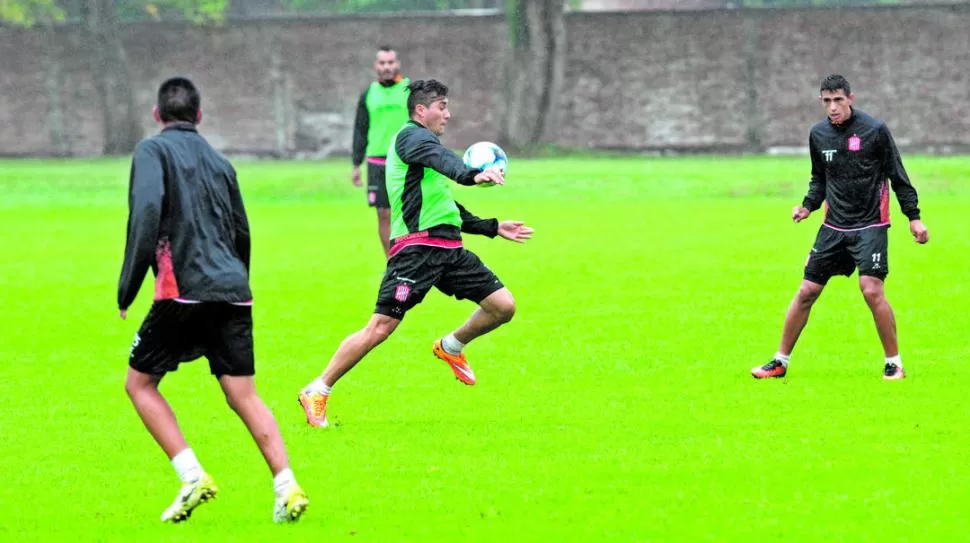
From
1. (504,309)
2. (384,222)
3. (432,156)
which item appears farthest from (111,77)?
(432,156)

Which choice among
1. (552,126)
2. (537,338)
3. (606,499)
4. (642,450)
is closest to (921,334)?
(537,338)

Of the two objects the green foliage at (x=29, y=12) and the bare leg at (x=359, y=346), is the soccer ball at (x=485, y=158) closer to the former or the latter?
the bare leg at (x=359, y=346)

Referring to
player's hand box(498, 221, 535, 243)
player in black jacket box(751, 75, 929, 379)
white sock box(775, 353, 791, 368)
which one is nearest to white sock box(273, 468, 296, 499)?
player's hand box(498, 221, 535, 243)

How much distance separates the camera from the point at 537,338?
41.4ft

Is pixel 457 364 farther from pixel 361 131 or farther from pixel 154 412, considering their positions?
pixel 361 131

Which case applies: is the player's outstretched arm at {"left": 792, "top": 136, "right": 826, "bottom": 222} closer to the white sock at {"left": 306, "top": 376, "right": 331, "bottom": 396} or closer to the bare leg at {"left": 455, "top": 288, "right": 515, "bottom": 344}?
the bare leg at {"left": 455, "top": 288, "right": 515, "bottom": 344}

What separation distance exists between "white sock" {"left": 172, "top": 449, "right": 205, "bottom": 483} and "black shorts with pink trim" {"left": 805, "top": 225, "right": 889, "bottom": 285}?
516cm

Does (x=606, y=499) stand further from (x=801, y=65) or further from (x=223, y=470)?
(x=801, y=65)

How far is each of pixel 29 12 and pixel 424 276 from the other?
1507 inches

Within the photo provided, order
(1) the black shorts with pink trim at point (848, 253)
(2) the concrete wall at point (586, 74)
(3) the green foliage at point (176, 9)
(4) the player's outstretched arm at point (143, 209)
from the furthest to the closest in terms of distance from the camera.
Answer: (3) the green foliage at point (176, 9), (2) the concrete wall at point (586, 74), (1) the black shorts with pink trim at point (848, 253), (4) the player's outstretched arm at point (143, 209)

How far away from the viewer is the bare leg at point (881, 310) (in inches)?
406

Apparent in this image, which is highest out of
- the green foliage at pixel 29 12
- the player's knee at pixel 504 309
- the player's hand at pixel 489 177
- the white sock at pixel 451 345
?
the player's hand at pixel 489 177

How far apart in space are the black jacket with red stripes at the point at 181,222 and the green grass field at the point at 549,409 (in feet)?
3.67

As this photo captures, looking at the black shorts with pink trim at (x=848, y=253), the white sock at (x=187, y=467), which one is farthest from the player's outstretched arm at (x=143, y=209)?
the black shorts with pink trim at (x=848, y=253)
